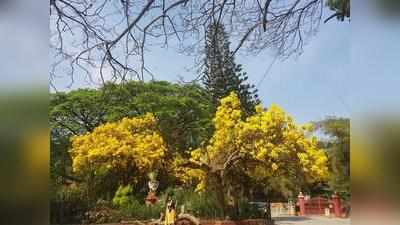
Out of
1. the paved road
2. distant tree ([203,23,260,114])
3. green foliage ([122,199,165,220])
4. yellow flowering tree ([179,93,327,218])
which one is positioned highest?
distant tree ([203,23,260,114])

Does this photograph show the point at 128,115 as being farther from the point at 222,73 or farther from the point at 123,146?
the point at 222,73

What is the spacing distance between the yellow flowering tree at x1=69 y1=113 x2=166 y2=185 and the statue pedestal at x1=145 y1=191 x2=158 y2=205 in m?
0.14

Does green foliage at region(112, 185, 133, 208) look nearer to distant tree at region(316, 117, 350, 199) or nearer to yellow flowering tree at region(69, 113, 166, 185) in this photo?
yellow flowering tree at region(69, 113, 166, 185)

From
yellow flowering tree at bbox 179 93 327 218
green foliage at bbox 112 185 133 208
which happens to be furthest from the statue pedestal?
yellow flowering tree at bbox 179 93 327 218

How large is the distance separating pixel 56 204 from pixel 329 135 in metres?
1.80

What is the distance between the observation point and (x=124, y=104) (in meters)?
3.50

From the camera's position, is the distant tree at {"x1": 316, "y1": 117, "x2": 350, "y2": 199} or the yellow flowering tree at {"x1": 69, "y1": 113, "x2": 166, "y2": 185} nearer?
the distant tree at {"x1": 316, "y1": 117, "x2": 350, "y2": 199}

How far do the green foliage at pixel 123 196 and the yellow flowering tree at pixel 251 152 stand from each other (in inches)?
15.1

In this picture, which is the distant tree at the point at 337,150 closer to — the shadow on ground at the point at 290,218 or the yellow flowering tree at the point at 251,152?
the yellow flowering tree at the point at 251,152

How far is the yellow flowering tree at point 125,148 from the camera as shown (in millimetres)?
3518

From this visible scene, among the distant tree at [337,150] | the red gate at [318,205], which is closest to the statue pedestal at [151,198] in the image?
the red gate at [318,205]

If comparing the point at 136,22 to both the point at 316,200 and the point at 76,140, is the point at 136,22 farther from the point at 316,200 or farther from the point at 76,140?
the point at 316,200

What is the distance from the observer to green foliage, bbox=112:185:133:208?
3.53 metres
